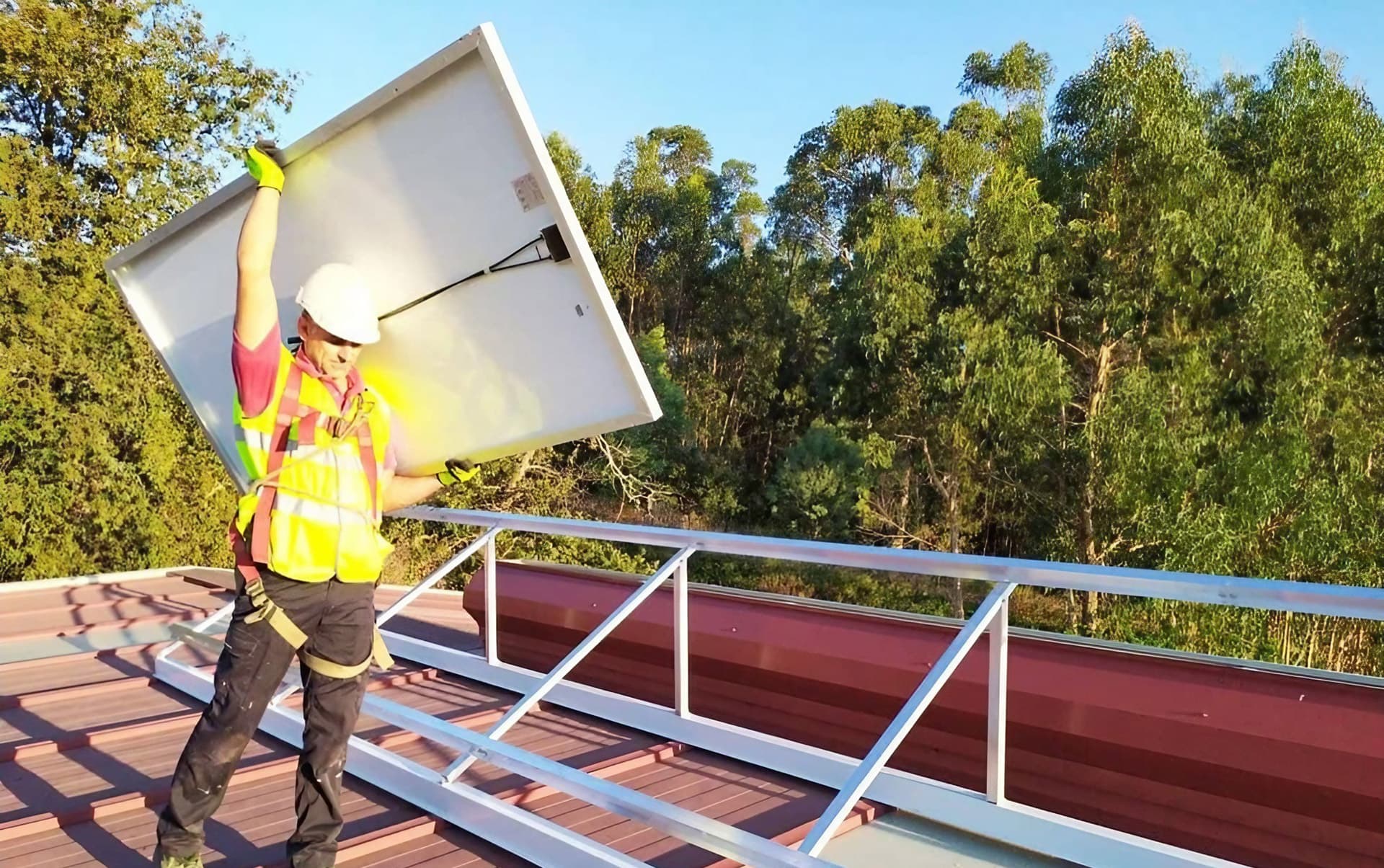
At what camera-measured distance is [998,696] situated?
8.81 feet

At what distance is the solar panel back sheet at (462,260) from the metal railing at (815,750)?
23.7 inches

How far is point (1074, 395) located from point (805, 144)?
41.5 feet

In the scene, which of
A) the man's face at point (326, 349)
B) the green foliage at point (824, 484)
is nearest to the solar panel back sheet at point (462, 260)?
the man's face at point (326, 349)

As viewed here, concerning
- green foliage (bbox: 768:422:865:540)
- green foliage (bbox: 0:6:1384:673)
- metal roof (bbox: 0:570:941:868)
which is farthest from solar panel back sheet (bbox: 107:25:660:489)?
green foliage (bbox: 768:422:865:540)

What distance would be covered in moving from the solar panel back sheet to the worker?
39cm

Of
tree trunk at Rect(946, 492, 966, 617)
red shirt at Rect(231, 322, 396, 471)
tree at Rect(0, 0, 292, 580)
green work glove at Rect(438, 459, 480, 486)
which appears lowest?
tree trunk at Rect(946, 492, 966, 617)

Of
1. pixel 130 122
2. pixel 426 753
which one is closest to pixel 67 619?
pixel 426 753

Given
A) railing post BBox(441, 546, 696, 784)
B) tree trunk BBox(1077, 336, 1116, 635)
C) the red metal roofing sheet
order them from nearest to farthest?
the red metal roofing sheet → railing post BBox(441, 546, 696, 784) → tree trunk BBox(1077, 336, 1116, 635)

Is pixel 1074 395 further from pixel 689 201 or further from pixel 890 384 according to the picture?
pixel 689 201

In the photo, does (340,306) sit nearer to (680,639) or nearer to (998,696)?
(680,639)

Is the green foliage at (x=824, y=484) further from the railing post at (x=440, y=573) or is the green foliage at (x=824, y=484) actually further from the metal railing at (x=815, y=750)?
the metal railing at (x=815, y=750)

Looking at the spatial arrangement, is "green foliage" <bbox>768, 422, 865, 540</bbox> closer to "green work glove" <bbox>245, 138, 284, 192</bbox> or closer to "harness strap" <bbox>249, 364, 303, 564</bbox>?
"green work glove" <bbox>245, 138, 284, 192</bbox>

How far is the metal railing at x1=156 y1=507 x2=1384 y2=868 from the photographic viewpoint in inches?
86.2

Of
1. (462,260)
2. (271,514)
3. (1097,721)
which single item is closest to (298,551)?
(271,514)
